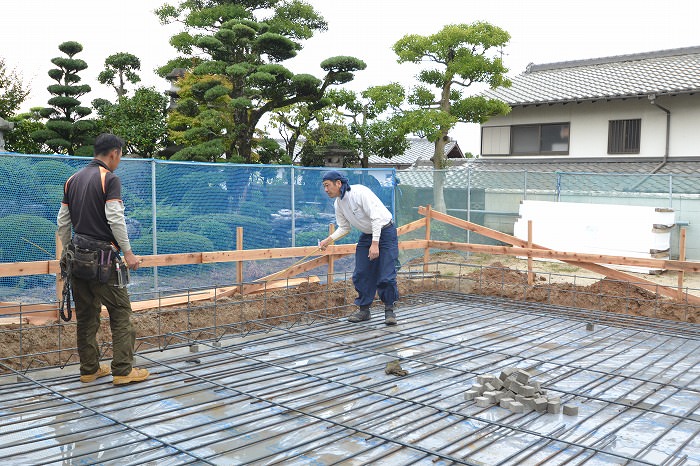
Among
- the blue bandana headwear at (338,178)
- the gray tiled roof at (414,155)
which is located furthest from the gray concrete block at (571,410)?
the gray tiled roof at (414,155)

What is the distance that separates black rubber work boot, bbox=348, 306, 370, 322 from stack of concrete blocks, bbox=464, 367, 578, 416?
2118mm

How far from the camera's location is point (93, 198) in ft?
13.0

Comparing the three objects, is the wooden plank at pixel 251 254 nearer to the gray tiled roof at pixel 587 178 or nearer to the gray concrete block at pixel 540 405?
the gray concrete block at pixel 540 405

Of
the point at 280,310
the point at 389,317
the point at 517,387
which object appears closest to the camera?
the point at 517,387

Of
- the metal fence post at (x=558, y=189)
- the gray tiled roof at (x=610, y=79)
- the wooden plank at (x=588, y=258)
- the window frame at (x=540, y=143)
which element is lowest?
the wooden plank at (x=588, y=258)

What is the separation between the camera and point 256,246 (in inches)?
322

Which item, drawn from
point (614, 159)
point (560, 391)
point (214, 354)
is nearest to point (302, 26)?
point (614, 159)

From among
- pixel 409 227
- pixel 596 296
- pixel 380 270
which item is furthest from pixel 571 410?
pixel 409 227

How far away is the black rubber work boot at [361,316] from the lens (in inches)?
237

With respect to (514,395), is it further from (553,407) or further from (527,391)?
(553,407)

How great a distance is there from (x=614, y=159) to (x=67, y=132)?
500 inches

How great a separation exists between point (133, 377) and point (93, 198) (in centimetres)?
119

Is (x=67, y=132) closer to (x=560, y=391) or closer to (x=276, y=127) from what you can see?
(x=276, y=127)

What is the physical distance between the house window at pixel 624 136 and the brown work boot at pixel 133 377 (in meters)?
13.5
